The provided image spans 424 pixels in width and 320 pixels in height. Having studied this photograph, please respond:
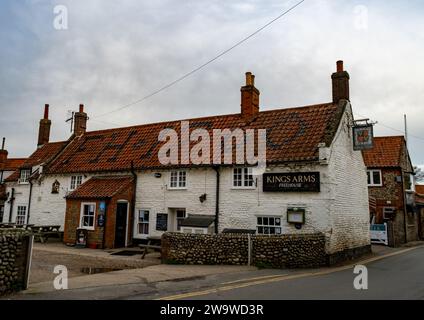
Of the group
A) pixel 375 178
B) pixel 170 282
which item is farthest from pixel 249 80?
pixel 375 178

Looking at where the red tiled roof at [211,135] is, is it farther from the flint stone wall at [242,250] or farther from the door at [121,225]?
the flint stone wall at [242,250]

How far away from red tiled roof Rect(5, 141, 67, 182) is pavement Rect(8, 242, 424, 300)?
1848cm

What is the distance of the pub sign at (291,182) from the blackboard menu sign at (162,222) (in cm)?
637

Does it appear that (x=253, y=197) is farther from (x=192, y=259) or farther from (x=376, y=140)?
(x=376, y=140)

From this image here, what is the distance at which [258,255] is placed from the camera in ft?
49.8

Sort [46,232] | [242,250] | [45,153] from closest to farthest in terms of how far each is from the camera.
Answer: [242,250] < [46,232] < [45,153]

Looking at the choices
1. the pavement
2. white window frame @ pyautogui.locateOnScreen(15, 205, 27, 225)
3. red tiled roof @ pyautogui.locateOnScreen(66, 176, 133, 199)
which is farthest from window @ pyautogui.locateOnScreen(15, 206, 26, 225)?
the pavement

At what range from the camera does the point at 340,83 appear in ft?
66.0

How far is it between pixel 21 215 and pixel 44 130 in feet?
28.5

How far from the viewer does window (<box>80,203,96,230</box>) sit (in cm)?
2152

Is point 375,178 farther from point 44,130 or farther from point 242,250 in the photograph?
point 44,130

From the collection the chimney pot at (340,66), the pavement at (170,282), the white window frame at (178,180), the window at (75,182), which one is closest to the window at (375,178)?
the chimney pot at (340,66)

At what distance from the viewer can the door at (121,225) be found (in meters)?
21.3
